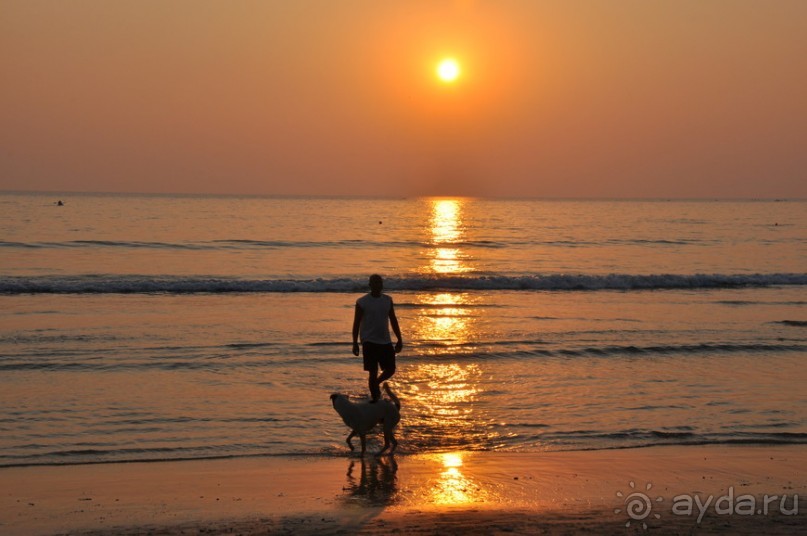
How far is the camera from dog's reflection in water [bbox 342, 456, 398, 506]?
7625 mm

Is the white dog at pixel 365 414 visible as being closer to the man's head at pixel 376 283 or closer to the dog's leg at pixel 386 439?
the dog's leg at pixel 386 439

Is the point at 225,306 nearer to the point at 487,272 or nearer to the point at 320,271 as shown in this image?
the point at 320,271

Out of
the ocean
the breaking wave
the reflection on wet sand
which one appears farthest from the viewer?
the breaking wave

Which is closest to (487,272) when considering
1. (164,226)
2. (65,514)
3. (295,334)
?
(295,334)

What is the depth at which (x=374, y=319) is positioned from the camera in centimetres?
1008

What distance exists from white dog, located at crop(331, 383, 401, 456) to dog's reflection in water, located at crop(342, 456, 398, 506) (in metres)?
0.30

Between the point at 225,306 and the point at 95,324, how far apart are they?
4454 millimetres

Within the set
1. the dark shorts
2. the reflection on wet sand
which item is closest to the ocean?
the dark shorts

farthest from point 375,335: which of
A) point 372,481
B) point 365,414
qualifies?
point 372,481

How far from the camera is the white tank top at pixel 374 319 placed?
1008cm

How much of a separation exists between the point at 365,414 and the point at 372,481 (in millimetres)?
1040

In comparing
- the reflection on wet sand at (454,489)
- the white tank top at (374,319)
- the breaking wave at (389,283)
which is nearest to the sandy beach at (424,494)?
the reflection on wet sand at (454,489)

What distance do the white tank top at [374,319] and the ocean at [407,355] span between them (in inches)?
45.9

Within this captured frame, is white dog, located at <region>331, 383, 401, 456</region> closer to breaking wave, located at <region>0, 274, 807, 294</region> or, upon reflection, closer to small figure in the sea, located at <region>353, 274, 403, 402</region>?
small figure in the sea, located at <region>353, 274, 403, 402</region>
